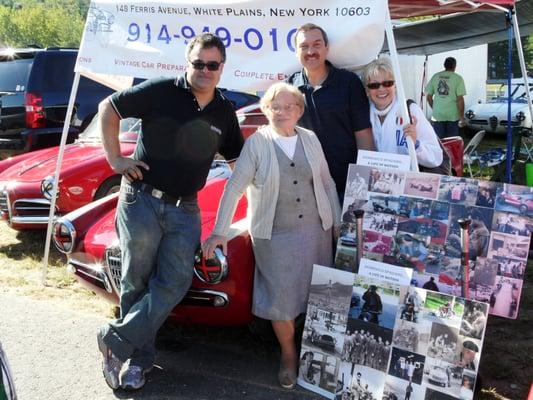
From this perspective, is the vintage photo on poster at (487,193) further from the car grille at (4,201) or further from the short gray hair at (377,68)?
the car grille at (4,201)

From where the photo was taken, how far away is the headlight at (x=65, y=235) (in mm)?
3857

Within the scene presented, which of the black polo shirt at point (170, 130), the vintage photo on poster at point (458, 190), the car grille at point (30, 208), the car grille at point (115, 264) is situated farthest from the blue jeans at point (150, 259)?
the car grille at point (30, 208)

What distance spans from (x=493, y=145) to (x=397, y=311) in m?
11.3

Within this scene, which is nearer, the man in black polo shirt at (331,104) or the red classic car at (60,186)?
the man in black polo shirt at (331,104)

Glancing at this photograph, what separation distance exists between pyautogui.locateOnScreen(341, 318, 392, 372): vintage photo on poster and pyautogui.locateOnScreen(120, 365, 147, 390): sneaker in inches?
45.8

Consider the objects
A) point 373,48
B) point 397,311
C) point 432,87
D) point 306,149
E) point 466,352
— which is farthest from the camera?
point 432,87

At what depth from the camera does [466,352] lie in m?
2.68

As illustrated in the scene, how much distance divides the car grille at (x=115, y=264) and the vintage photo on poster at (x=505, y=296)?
84.3 inches

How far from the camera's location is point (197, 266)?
3172 millimetres

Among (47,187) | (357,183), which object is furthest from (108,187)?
(357,183)

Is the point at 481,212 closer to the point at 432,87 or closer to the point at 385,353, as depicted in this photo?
the point at 385,353

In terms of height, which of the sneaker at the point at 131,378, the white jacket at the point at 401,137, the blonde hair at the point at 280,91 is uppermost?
the blonde hair at the point at 280,91

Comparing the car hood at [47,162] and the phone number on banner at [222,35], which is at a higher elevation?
the phone number on banner at [222,35]

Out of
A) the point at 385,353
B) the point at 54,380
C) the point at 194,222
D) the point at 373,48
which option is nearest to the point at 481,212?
the point at 385,353
